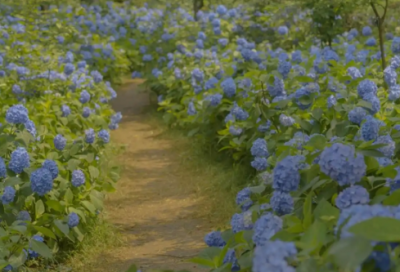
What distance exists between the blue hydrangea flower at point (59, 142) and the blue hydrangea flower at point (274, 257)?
2913 millimetres

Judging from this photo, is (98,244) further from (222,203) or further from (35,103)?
(35,103)

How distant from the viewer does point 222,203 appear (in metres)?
5.11

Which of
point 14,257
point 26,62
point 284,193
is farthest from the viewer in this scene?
point 26,62

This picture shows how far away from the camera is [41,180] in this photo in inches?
137

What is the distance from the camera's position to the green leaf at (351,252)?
131 centimetres

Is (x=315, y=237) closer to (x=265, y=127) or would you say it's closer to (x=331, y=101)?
(x=331, y=101)

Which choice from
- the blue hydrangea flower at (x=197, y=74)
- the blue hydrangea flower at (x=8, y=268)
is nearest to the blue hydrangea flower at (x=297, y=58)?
the blue hydrangea flower at (x=197, y=74)

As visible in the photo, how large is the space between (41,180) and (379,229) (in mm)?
2428

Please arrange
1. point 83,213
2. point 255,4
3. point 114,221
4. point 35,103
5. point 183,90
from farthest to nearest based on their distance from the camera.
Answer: point 255,4 < point 183,90 < point 35,103 < point 114,221 < point 83,213

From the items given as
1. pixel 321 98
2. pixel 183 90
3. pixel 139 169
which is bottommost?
pixel 139 169

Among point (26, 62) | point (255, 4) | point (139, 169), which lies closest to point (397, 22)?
point (255, 4)

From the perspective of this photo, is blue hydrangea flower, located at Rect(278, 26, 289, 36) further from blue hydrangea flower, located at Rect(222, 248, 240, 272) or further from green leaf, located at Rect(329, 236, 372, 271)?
green leaf, located at Rect(329, 236, 372, 271)

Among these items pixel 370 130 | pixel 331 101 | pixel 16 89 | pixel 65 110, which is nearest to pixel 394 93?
pixel 331 101

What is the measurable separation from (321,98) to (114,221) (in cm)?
181
